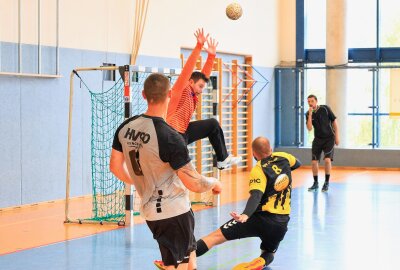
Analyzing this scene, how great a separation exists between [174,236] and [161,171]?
0.49 m

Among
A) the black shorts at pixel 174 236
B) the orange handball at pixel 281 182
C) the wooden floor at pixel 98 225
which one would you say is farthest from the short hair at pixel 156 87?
the wooden floor at pixel 98 225

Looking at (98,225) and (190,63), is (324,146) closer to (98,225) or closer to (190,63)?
(98,225)

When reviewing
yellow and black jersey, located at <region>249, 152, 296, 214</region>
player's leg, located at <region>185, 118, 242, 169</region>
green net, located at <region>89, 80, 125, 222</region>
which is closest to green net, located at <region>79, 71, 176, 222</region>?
green net, located at <region>89, 80, 125, 222</region>

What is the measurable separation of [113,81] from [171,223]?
31.3 feet

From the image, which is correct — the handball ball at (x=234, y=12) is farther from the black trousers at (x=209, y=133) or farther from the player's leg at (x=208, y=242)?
the player's leg at (x=208, y=242)

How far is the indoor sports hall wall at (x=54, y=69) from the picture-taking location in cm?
1220

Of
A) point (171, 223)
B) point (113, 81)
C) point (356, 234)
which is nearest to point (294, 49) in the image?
point (113, 81)

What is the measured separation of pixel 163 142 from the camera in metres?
5.05

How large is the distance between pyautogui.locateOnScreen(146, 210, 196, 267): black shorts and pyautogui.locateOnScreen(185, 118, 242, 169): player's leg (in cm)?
340

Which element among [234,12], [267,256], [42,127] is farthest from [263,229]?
[42,127]

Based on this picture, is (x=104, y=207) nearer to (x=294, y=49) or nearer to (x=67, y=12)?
(x=67, y=12)

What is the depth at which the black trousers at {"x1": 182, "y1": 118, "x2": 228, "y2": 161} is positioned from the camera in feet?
29.1

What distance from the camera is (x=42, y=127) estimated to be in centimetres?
1294

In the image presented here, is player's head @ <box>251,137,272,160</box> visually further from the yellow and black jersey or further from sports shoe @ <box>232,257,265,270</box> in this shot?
sports shoe @ <box>232,257,265,270</box>
